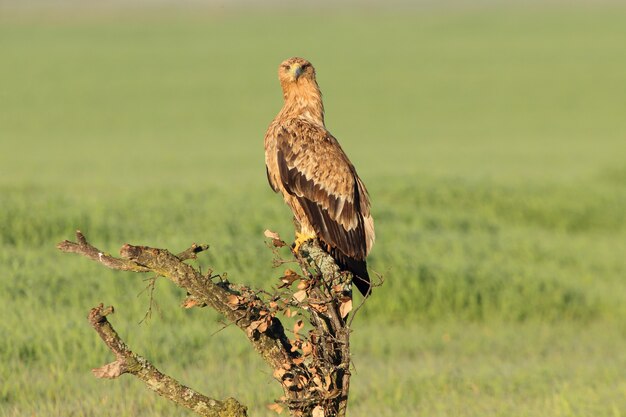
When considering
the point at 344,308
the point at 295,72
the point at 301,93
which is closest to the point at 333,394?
the point at 344,308

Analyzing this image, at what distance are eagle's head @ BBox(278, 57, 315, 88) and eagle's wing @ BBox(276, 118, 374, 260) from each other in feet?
1.75

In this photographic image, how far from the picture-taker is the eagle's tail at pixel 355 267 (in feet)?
20.1

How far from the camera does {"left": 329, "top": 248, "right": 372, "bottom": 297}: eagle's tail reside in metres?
6.14

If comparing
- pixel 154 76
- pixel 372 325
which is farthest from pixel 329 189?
pixel 154 76

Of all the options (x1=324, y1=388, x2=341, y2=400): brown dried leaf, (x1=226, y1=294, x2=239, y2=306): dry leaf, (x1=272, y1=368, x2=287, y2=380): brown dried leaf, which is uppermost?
(x1=226, y1=294, x2=239, y2=306): dry leaf

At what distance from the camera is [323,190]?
6.48 meters

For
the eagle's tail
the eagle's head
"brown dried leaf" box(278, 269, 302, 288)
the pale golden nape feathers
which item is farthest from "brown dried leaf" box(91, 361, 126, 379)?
the eagle's head

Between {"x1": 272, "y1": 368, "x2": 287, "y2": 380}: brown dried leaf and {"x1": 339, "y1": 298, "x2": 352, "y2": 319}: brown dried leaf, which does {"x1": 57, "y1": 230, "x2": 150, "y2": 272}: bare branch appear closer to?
{"x1": 272, "y1": 368, "x2": 287, "y2": 380}: brown dried leaf

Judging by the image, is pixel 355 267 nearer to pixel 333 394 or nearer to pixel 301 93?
pixel 333 394

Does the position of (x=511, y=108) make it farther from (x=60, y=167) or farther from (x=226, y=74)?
(x=60, y=167)

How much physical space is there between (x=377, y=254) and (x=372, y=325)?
154 cm

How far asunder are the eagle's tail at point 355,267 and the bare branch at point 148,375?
102 centimetres

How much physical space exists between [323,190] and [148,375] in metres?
1.64

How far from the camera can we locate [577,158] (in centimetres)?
2839
